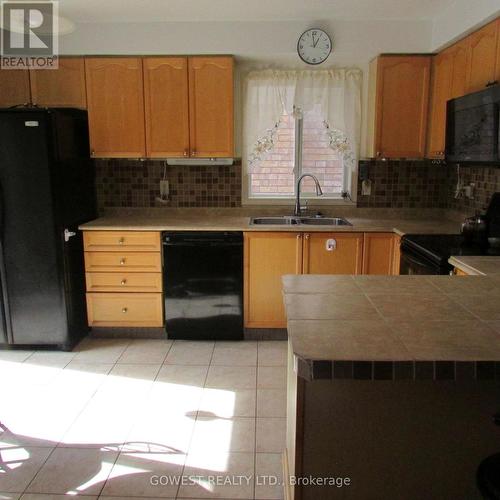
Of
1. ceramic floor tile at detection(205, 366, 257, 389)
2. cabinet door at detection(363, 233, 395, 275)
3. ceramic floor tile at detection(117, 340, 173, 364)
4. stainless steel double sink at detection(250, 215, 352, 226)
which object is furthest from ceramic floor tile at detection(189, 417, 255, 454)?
stainless steel double sink at detection(250, 215, 352, 226)

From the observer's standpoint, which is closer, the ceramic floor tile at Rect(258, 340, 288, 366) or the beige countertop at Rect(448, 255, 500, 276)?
the beige countertop at Rect(448, 255, 500, 276)

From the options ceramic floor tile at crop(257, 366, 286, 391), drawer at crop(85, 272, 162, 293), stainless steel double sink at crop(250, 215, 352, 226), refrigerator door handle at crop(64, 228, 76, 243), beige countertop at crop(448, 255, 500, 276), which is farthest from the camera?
stainless steel double sink at crop(250, 215, 352, 226)

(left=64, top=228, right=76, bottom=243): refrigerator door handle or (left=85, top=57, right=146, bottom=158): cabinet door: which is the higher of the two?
(left=85, top=57, right=146, bottom=158): cabinet door

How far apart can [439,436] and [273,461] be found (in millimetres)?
974

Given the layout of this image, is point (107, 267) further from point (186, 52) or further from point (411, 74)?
point (411, 74)

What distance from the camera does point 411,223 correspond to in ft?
11.3

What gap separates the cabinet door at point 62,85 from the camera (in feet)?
11.1

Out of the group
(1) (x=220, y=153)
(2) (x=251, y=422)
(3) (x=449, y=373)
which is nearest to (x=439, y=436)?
(3) (x=449, y=373)

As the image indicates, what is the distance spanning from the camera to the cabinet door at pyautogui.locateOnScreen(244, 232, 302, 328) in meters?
3.33

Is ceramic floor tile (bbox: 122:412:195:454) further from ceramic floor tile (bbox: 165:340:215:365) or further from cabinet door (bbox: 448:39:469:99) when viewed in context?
cabinet door (bbox: 448:39:469:99)

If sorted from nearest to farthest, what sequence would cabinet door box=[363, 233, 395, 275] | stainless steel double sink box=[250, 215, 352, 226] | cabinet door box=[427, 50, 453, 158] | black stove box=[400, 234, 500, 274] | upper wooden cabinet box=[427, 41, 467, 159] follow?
1. black stove box=[400, 234, 500, 274]
2. upper wooden cabinet box=[427, 41, 467, 159]
3. cabinet door box=[427, 50, 453, 158]
4. cabinet door box=[363, 233, 395, 275]
5. stainless steel double sink box=[250, 215, 352, 226]

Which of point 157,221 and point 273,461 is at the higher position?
point 157,221

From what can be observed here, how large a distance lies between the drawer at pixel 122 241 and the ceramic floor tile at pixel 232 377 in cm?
100

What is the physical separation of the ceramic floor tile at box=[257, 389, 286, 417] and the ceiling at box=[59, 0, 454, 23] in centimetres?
246
